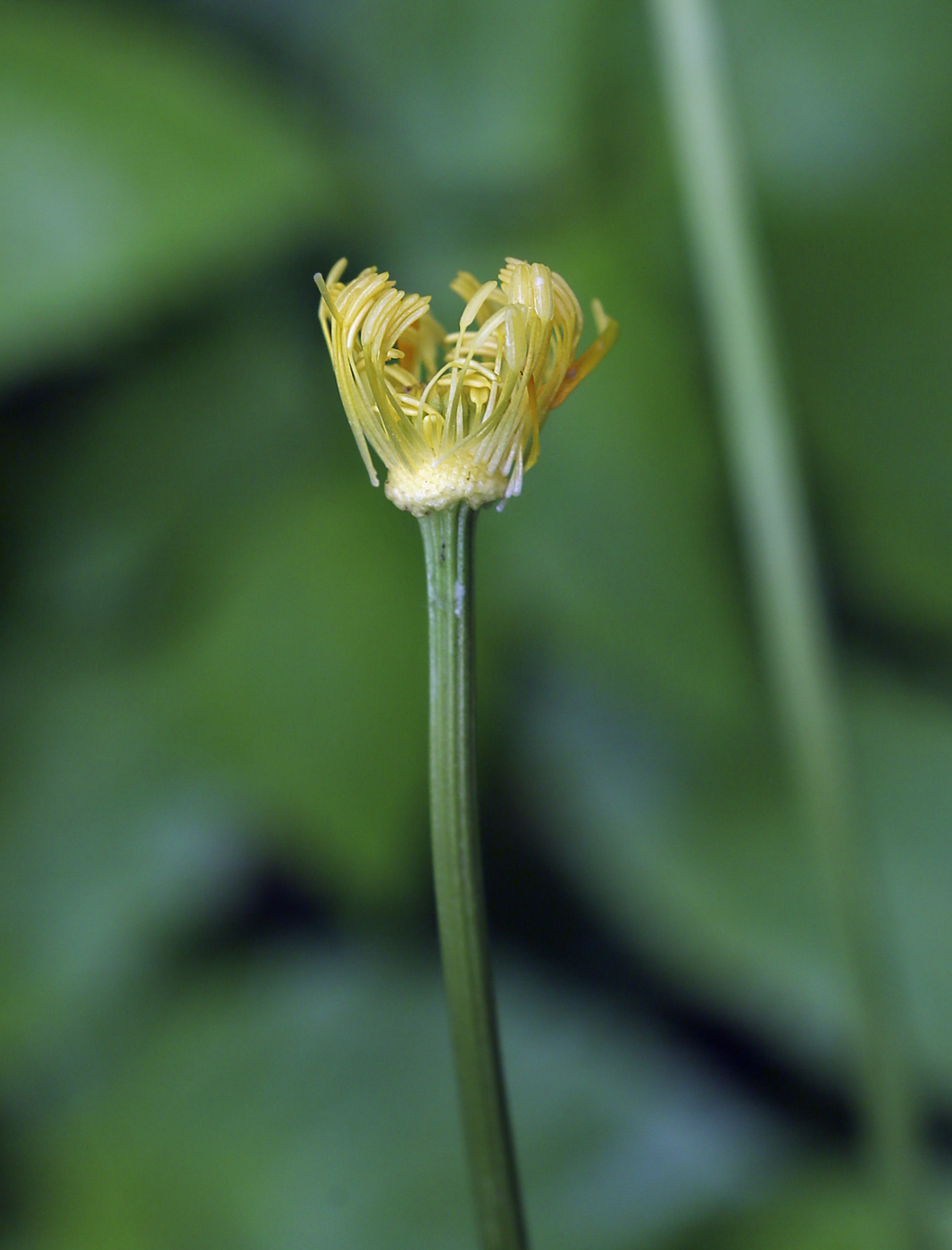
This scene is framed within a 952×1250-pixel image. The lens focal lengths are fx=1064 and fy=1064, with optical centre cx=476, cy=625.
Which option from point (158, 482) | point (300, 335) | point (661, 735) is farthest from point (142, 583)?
point (661, 735)

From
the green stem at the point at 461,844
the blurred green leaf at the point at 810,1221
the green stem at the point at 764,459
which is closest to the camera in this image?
the green stem at the point at 461,844

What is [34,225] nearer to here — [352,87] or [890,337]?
[352,87]

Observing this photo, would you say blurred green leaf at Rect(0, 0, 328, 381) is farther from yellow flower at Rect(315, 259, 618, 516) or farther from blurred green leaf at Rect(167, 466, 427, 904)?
yellow flower at Rect(315, 259, 618, 516)

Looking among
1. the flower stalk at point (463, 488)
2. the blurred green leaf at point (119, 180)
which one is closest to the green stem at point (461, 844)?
the flower stalk at point (463, 488)

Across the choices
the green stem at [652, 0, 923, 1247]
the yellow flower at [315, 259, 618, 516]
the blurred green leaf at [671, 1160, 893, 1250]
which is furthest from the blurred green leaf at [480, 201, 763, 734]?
the yellow flower at [315, 259, 618, 516]

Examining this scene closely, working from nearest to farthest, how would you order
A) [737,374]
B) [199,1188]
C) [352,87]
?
[737,374], [199,1188], [352,87]

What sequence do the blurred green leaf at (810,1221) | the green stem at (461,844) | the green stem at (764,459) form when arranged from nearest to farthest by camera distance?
the green stem at (461,844), the green stem at (764,459), the blurred green leaf at (810,1221)

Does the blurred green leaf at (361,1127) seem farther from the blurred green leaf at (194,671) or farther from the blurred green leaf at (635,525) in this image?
the blurred green leaf at (635,525)
